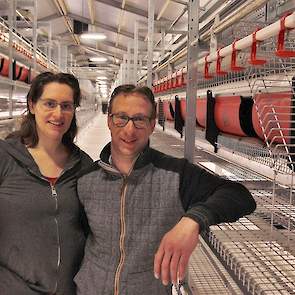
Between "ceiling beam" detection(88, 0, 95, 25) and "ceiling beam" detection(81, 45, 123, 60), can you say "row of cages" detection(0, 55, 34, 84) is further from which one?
"ceiling beam" detection(81, 45, 123, 60)

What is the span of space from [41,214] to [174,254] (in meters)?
0.52

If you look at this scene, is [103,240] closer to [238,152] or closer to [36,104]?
[36,104]

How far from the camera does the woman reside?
1181 mm

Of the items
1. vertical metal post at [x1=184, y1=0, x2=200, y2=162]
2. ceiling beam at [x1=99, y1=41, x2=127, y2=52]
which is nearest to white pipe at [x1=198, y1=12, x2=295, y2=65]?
vertical metal post at [x1=184, y1=0, x2=200, y2=162]

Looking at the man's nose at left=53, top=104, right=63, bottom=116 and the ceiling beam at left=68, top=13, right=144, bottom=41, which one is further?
the ceiling beam at left=68, top=13, right=144, bottom=41

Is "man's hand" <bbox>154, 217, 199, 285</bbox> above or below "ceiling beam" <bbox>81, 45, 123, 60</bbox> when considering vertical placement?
below

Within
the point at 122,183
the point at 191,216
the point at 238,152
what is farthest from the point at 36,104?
the point at 238,152

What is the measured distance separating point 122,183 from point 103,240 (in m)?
0.16

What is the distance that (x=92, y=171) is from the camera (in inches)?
45.1

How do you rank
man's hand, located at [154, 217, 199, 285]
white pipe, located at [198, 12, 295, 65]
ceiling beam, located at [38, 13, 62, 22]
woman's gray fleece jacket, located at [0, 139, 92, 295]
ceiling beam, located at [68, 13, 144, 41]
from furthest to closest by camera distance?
ceiling beam, located at [68, 13, 144, 41] → ceiling beam, located at [38, 13, 62, 22] → woman's gray fleece jacket, located at [0, 139, 92, 295] → white pipe, located at [198, 12, 295, 65] → man's hand, located at [154, 217, 199, 285]

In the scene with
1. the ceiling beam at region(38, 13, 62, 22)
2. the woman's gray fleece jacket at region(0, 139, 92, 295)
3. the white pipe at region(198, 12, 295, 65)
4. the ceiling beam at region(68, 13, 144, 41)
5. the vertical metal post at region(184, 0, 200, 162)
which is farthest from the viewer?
the ceiling beam at region(68, 13, 144, 41)

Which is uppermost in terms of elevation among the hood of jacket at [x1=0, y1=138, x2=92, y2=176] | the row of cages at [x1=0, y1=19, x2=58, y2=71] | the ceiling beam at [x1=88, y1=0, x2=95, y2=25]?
the ceiling beam at [x1=88, y1=0, x2=95, y2=25]

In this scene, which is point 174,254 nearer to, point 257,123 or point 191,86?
point 257,123

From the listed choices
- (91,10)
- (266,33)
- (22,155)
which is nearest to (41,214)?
(22,155)
